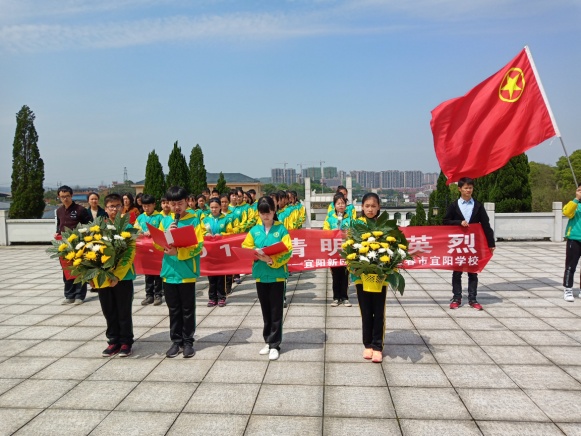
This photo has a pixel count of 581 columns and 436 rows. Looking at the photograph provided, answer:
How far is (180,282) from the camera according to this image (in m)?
4.38

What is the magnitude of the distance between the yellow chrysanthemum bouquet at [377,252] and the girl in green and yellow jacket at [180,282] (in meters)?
1.55

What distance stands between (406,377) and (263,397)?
1.32 m

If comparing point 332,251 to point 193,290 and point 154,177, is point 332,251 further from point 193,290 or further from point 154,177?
point 154,177

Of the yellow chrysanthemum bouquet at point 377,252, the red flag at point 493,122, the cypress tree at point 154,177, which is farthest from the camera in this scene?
the cypress tree at point 154,177

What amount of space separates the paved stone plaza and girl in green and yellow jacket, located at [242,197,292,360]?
0.89 ft

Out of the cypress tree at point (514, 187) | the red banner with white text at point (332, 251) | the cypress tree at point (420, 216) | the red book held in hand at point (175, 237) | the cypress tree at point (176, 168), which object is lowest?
the cypress tree at point (420, 216)

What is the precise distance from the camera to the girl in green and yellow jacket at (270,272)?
4359 mm

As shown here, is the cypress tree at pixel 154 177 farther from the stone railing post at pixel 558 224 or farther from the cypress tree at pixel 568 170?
the cypress tree at pixel 568 170

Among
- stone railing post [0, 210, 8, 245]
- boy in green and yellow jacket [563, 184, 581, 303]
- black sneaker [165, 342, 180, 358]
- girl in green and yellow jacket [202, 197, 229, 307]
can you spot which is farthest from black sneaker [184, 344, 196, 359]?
stone railing post [0, 210, 8, 245]

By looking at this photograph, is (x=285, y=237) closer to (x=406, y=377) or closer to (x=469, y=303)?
(x=406, y=377)

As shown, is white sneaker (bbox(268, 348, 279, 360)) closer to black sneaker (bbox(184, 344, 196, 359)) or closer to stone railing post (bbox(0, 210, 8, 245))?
black sneaker (bbox(184, 344, 196, 359))

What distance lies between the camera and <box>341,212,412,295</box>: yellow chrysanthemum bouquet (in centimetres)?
409

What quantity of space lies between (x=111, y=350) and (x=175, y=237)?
1455 mm

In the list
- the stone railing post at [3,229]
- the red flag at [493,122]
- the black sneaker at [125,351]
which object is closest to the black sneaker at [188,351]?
the black sneaker at [125,351]
